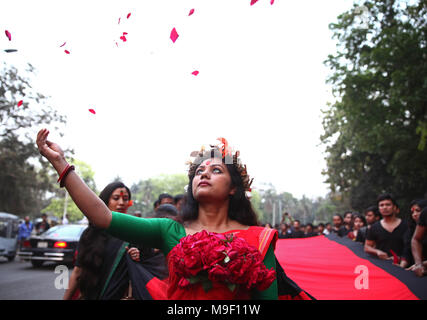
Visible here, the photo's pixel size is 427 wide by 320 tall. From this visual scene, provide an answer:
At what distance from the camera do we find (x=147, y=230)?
2098 mm

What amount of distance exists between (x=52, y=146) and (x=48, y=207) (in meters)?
65.1

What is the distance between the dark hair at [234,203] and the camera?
8.15 ft

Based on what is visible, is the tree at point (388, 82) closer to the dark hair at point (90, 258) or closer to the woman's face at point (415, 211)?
the woman's face at point (415, 211)

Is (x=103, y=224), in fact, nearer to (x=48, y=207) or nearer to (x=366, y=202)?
(x=366, y=202)

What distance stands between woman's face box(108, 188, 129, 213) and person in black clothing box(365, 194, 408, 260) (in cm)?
360

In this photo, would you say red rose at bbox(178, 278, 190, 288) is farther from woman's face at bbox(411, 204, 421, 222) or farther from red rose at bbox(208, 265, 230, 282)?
woman's face at bbox(411, 204, 421, 222)

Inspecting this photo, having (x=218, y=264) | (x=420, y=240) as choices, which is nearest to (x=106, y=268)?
(x=218, y=264)

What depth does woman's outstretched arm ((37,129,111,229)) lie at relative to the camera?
1.82 m

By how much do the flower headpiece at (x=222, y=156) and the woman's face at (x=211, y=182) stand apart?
0.21 feet

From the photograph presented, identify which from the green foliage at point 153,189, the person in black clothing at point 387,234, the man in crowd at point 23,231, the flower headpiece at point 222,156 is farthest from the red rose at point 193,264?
the green foliage at point 153,189

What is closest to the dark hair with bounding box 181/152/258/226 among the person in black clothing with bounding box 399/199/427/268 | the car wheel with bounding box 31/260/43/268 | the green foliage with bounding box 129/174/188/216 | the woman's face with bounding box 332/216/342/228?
the person in black clothing with bounding box 399/199/427/268

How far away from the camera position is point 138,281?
344cm

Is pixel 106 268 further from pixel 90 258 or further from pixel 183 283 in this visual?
pixel 183 283

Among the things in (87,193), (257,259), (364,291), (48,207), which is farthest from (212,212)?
(48,207)
